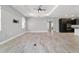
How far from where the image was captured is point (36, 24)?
20938 mm

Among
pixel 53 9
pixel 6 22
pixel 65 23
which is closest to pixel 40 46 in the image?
pixel 6 22

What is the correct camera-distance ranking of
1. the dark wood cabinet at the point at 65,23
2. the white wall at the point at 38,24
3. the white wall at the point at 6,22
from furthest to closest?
the white wall at the point at 38,24 → the dark wood cabinet at the point at 65,23 → the white wall at the point at 6,22

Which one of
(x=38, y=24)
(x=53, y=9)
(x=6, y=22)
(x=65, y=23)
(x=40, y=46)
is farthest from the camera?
(x=38, y=24)

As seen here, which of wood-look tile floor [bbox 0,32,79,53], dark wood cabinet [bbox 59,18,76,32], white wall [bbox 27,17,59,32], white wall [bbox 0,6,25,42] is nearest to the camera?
wood-look tile floor [bbox 0,32,79,53]

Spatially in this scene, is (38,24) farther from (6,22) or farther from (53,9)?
(6,22)

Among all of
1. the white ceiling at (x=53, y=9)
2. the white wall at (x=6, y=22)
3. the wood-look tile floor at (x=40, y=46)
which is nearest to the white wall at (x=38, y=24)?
the white ceiling at (x=53, y=9)

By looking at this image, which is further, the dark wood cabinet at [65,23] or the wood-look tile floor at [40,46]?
the dark wood cabinet at [65,23]

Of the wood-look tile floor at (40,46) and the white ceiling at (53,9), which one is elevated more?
the white ceiling at (53,9)

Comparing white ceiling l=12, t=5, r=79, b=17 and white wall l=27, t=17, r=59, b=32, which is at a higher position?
white ceiling l=12, t=5, r=79, b=17

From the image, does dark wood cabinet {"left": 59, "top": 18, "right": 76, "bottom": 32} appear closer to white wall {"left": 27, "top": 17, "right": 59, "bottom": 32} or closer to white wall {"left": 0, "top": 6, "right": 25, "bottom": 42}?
white wall {"left": 27, "top": 17, "right": 59, "bottom": 32}

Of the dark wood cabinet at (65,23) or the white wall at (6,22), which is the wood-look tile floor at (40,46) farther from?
the dark wood cabinet at (65,23)

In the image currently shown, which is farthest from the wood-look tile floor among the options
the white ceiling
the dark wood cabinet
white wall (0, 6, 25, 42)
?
the dark wood cabinet

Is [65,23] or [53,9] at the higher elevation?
[53,9]

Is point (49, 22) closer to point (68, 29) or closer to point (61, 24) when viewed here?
point (61, 24)
